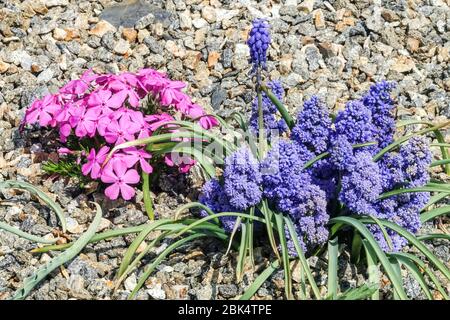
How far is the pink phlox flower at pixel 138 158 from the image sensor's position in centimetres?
347

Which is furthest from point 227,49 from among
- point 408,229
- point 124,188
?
point 408,229

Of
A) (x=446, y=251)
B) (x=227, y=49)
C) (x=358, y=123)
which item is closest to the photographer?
(x=358, y=123)

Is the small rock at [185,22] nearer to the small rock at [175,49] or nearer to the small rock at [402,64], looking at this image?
the small rock at [175,49]

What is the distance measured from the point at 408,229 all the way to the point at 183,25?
7.48 feet

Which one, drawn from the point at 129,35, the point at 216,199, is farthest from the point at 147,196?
the point at 129,35

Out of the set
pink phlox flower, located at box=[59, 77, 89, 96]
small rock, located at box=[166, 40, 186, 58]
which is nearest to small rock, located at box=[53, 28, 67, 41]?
small rock, located at box=[166, 40, 186, 58]

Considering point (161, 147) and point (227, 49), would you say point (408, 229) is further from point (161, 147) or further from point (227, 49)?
point (227, 49)

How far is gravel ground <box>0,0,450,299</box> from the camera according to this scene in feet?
12.5

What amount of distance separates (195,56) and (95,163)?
1.42 meters

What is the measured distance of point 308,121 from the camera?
3268 millimetres

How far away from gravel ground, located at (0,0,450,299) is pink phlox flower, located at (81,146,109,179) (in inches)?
9.9

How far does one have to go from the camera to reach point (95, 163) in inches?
138

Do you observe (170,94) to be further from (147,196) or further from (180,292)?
(180,292)

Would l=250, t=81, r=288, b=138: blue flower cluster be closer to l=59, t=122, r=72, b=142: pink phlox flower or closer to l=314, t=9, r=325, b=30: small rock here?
l=59, t=122, r=72, b=142: pink phlox flower
